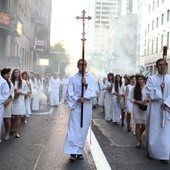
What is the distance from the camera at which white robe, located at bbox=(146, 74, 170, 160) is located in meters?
7.05

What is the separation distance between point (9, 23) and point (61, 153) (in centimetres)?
1973

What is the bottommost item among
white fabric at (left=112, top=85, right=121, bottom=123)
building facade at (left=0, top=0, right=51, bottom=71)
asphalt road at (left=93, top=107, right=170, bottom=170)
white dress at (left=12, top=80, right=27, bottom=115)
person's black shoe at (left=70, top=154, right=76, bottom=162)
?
asphalt road at (left=93, top=107, right=170, bottom=170)

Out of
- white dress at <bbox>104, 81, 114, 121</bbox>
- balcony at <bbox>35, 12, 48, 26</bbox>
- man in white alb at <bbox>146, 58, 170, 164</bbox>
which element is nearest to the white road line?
man in white alb at <bbox>146, 58, 170, 164</bbox>

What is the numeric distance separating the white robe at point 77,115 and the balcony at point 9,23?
18.7m

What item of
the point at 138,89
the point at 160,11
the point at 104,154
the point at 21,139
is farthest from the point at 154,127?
the point at 160,11

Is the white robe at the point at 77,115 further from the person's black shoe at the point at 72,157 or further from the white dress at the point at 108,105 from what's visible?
the white dress at the point at 108,105

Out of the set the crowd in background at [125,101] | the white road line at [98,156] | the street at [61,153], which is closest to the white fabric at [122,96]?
the crowd in background at [125,101]

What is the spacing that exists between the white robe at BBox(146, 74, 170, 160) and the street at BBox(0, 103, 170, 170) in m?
0.21

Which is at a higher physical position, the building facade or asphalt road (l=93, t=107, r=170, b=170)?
the building facade

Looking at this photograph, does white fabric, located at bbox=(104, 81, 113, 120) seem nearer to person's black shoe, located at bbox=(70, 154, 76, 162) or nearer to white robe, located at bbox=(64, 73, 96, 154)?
white robe, located at bbox=(64, 73, 96, 154)

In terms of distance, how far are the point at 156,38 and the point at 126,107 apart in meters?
37.3

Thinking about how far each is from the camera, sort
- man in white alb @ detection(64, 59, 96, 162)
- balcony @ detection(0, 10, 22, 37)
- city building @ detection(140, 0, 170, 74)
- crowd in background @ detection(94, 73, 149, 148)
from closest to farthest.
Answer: man in white alb @ detection(64, 59, 96, 162) < crowd in background @ detection(94, 73, 149, 148) < balcony @ detection(0, 10, 22, 37) < city building @ detection(140, 0, 170, 74)

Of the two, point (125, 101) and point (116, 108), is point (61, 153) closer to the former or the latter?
point (125, 101)

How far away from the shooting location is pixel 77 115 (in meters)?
7.23
